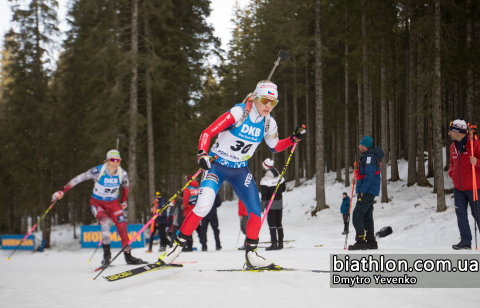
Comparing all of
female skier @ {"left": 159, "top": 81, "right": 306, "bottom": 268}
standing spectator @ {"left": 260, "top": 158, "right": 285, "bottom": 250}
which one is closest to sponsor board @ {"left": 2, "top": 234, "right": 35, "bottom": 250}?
standing spectator @ {"left": 260, "top": 158, "right": 285, "bottom": 250}

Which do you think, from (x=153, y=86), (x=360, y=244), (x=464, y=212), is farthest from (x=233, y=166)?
(x=153, y=86)

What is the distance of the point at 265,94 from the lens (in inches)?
202

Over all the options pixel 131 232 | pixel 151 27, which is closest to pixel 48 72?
pixel 151 27

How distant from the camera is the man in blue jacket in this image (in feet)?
24.1

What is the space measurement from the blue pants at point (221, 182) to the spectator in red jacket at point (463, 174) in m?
4.19

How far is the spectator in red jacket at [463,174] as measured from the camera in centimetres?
673

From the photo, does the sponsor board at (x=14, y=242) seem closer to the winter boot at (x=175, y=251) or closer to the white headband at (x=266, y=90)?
the winter boot at (x=175, y=251)

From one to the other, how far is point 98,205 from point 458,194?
279 inches

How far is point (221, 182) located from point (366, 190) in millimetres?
3585

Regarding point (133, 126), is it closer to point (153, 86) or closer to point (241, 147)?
point (153, 86)

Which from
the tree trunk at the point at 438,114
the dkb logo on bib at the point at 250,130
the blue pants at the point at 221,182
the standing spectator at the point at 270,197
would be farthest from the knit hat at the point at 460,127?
the tree trunk at the point at 438,114

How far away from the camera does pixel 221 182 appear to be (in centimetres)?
511

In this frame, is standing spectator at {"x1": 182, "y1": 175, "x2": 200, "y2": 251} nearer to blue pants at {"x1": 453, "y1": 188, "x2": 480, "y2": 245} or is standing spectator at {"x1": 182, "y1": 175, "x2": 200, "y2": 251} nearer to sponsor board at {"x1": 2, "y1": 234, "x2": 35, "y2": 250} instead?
blue pants at {"x1": 453, "y1": 188, "x2": 480, "y2": 245}

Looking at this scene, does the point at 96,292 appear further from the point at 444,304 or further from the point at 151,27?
the point at 151,27
